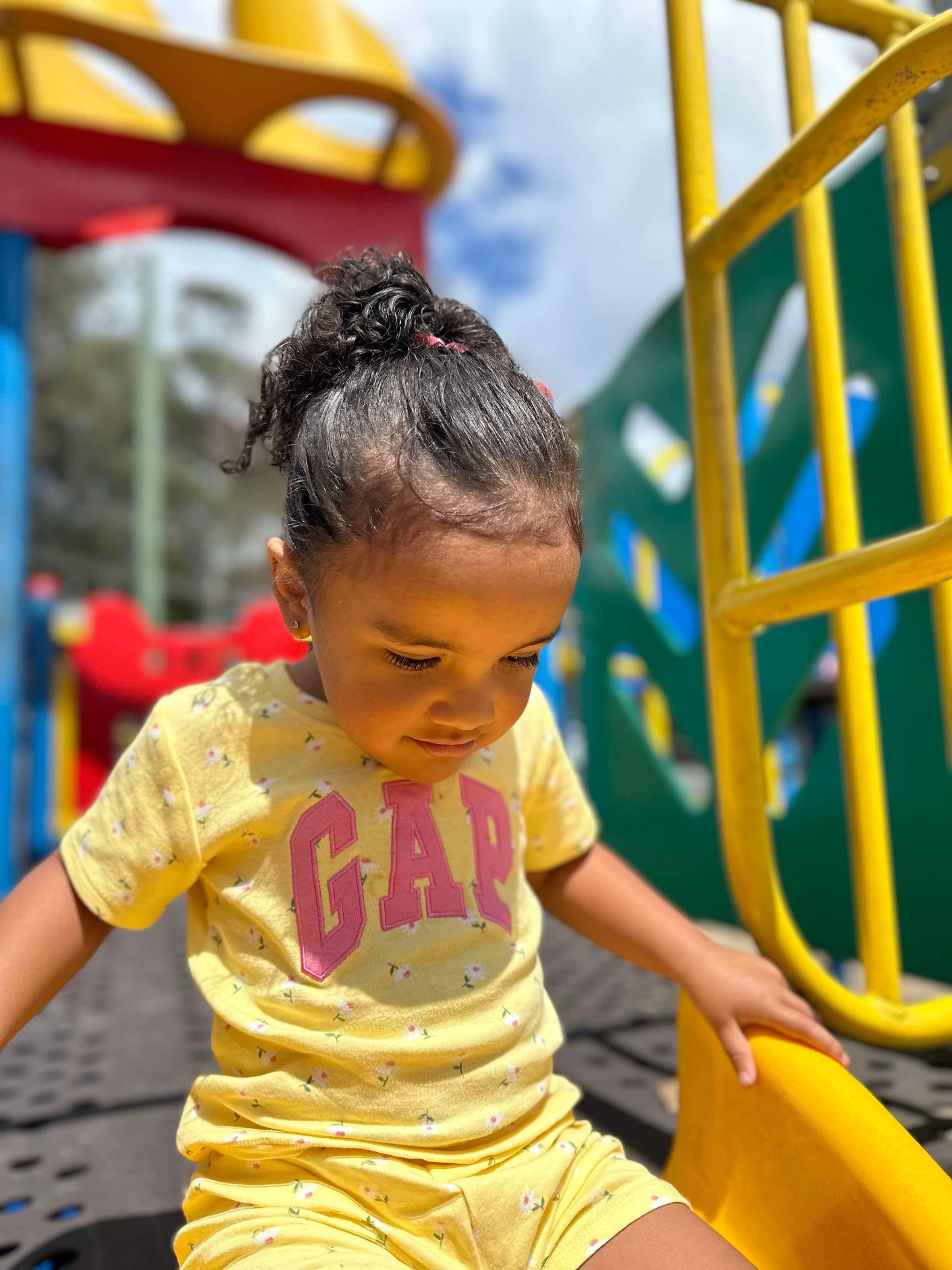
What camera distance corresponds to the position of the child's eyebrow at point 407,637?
2.27ft

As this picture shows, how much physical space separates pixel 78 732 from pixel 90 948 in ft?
12.6

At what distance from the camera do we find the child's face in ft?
2.26

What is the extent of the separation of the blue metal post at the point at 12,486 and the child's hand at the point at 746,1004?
2494 mm

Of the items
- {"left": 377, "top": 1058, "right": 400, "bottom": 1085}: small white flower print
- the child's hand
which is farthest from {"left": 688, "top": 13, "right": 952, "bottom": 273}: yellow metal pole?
{"left": 377, "top": 1058, "right": 400, "bottom": 1085}: small white flower print

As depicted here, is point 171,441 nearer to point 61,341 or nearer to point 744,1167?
point 61,341

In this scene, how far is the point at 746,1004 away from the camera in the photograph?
881mm

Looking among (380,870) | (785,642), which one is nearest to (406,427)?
(380,870)

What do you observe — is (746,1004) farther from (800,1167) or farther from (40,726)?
(40,726)

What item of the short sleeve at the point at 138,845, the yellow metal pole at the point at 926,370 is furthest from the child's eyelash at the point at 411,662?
the yellow metal pole at the point at 926,370

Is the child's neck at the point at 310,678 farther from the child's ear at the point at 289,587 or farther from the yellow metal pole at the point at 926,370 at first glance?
the yellow metal pole at the point at 926,370

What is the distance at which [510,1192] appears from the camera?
2.48ft

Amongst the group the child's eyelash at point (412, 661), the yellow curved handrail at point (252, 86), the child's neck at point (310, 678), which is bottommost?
the child's neck at point (310, 678)

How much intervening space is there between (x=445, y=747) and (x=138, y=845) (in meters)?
0.26

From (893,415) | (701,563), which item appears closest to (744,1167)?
(701,563)
